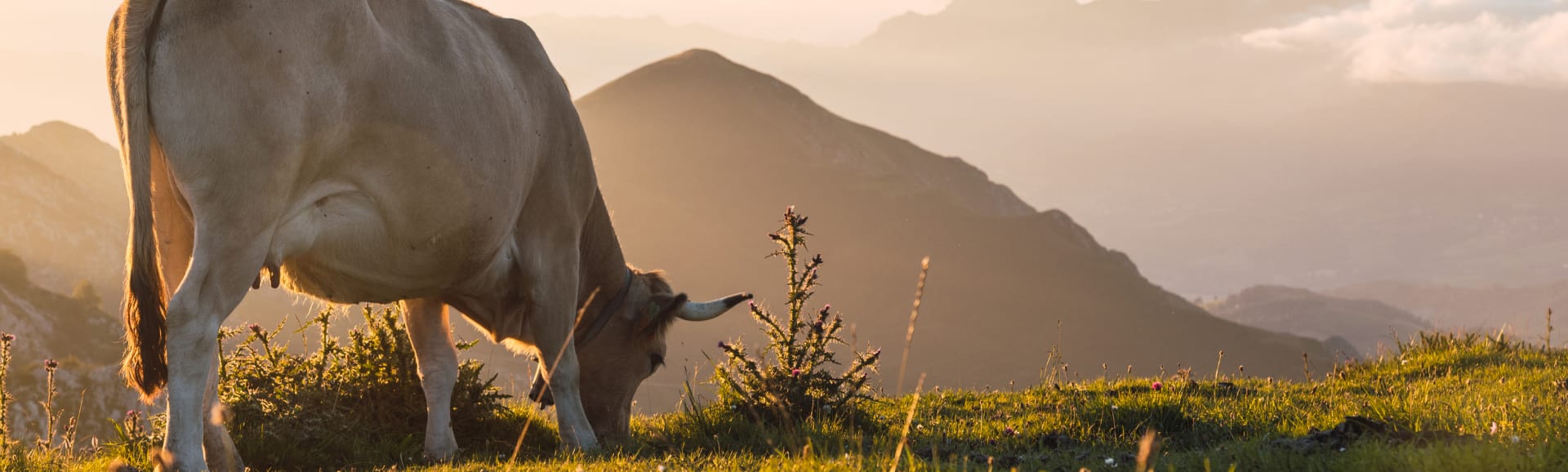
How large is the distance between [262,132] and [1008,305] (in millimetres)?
156144

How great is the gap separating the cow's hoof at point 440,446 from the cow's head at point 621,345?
0.89 meters

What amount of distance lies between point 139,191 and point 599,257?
133 inches

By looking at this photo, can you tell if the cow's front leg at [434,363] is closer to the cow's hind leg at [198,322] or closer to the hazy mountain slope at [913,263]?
the cow's hind leg at [198,322]

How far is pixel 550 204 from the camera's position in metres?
6.51

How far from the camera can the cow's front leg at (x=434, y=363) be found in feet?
21.1

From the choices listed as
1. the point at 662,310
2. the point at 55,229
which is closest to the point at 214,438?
the point at 662,310

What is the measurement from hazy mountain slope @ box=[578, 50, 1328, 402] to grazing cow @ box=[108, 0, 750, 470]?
114433 millimetres

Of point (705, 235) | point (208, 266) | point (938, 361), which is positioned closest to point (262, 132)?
point (208, 266)

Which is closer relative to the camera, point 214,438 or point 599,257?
point 214,438

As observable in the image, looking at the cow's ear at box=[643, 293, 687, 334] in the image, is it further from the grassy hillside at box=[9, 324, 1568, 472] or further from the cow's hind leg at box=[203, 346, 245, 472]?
the cow's hind leg at box=[203, 346, 245, 472]

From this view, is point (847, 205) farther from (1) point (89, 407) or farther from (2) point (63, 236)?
(1) point (89, 407)

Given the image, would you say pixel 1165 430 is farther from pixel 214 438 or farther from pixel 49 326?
pixel 49 326

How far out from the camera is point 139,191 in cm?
462

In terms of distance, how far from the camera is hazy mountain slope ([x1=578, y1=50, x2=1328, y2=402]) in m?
142
